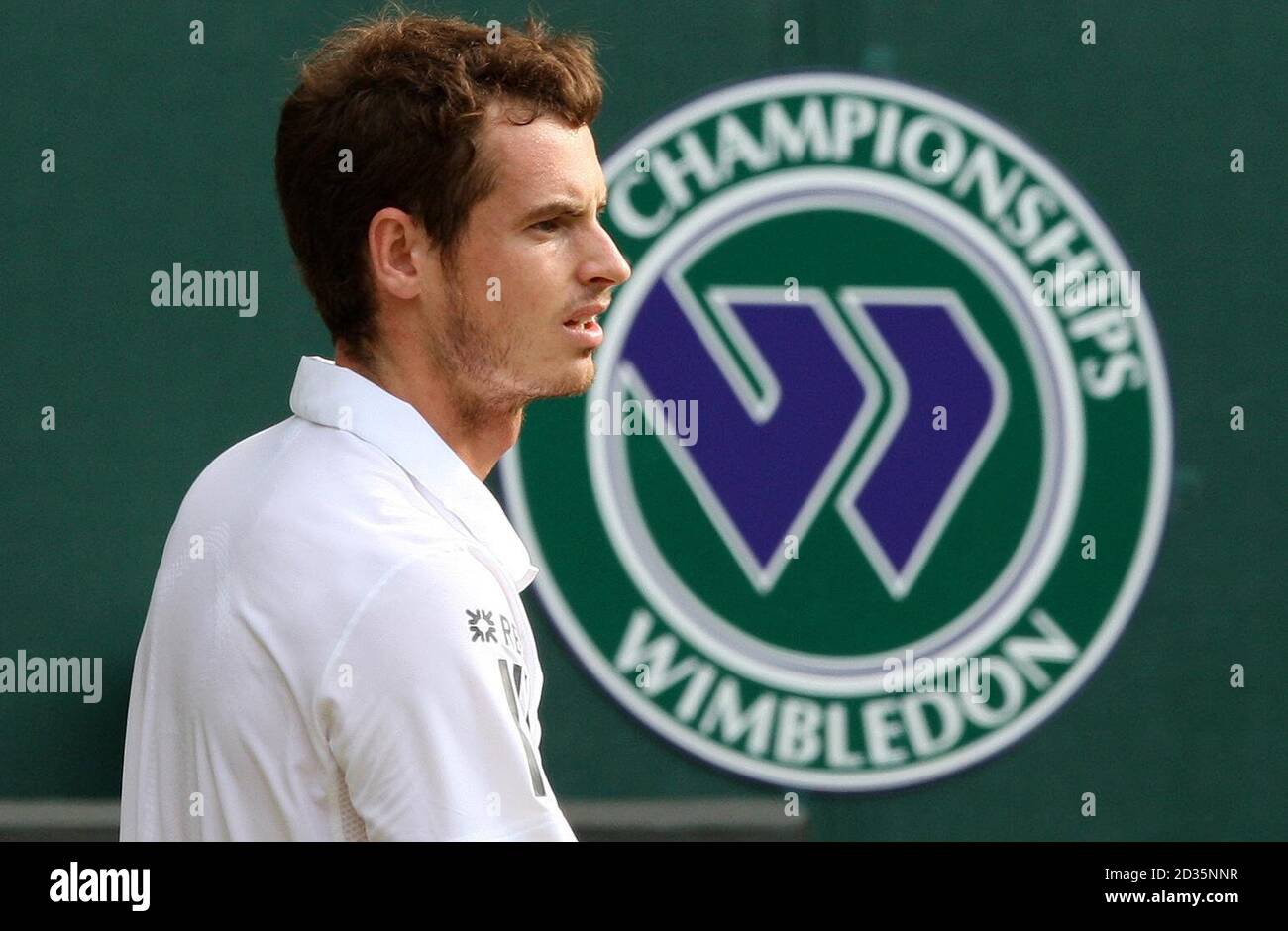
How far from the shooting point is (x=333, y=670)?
1.08m

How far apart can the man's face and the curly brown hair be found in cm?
1

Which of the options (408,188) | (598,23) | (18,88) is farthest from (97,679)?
(408,188)

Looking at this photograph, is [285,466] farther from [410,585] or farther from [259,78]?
[259,78]

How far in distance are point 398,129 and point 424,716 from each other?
55 centimetres

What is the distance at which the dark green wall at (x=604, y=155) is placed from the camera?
2.71 meters

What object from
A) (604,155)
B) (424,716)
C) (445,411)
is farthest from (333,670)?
(604,155)

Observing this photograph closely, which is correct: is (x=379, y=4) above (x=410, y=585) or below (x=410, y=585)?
above

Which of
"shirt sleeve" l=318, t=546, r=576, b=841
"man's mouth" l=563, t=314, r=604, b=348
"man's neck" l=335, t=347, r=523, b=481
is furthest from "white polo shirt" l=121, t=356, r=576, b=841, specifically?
"man's mouth" l=563, t=314, r=604, b=348

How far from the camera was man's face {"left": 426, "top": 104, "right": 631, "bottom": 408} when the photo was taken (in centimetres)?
139

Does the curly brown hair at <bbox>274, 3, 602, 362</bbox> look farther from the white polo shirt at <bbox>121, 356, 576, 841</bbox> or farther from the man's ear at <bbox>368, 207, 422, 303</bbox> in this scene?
the white polo shirt at <bbox>121, 356, 576, 841</bbox>

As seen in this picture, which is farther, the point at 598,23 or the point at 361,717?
the point at 598,23

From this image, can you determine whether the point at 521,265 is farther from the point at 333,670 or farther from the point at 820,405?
the point at 820,405

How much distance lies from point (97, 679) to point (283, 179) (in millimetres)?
1419

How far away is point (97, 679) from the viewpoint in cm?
269
